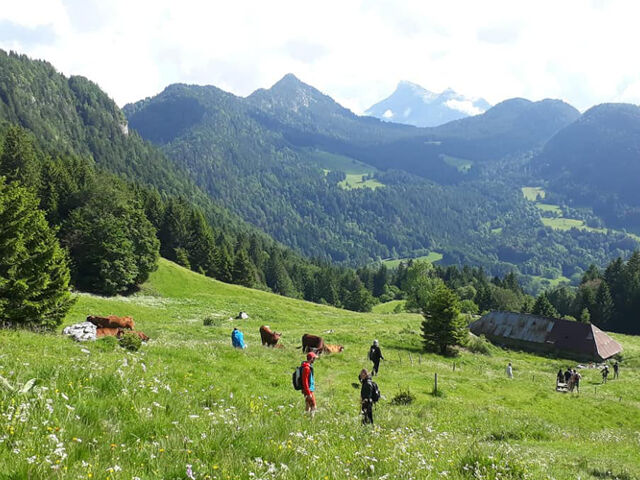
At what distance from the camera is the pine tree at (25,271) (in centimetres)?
2883

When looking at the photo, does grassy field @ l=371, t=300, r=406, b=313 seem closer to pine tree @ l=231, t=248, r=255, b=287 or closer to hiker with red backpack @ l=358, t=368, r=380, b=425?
pine tree @ l=231, t=248, r=255, b=287

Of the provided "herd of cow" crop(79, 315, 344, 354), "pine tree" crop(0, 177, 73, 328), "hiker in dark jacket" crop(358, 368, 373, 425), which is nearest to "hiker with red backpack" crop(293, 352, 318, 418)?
"hiker in dark jacket" crop(358, 368, 373, 425)

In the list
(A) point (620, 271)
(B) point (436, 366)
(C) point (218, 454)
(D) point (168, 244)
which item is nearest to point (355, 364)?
(B) point (436, 366)

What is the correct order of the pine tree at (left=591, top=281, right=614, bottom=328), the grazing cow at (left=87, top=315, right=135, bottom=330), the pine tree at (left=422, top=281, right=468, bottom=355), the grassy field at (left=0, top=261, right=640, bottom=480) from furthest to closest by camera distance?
the pine tree at (left=591, top=281, right=614, bottom=328), the pine tree at (left=422, top=281, right=468, bottom=355), the grazing cow at (left=87, top=315, right=135, bottom=330), the grassy field at (left=0, top=261, right=640, bottom=480)

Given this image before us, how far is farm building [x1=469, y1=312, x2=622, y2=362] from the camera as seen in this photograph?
67812 millimetres

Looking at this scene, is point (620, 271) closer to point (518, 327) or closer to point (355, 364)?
point (518, 327)

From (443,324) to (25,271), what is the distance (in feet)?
137

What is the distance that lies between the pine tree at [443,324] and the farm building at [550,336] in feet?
93.4

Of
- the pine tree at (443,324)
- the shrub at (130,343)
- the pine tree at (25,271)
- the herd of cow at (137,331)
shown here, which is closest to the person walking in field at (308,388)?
the shrub at (130,343)

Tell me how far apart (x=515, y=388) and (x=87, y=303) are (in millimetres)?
50246

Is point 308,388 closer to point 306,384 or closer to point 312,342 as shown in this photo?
point 306,384

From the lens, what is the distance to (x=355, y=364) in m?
32.2

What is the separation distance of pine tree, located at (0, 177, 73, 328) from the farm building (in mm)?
68487

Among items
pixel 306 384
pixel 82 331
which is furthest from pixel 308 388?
pixel 82 331
